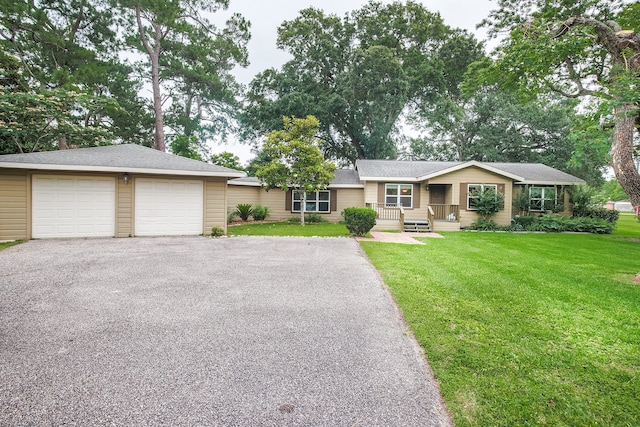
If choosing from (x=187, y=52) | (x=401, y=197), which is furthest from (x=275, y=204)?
(x=187, y=52)

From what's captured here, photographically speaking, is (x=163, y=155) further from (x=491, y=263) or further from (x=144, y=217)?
(x=491, y=263)

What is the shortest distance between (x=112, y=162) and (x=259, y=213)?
27.0 ft

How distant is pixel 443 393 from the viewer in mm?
2168

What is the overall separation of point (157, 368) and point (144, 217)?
902cm

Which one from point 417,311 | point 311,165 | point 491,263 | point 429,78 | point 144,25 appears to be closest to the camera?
point 417,311

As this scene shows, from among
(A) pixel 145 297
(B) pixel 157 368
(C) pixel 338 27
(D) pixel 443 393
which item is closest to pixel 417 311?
(D) pixel 443 393

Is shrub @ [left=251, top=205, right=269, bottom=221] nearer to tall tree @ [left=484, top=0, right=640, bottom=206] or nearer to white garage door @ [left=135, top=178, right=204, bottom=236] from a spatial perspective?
white garage door @ [left=135, top=178, right=204, bottom=236]

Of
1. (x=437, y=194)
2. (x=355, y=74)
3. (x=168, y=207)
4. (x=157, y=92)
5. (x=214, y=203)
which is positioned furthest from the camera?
(x=355, y=74)

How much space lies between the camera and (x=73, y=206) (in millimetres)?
9281

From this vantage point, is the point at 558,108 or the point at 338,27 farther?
the point at 338,27

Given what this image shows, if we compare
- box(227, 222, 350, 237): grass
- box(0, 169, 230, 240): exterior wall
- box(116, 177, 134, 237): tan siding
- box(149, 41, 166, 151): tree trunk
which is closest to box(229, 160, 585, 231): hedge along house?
box(227, 222, 350, 237): grass

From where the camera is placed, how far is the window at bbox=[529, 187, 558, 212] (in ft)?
51.5

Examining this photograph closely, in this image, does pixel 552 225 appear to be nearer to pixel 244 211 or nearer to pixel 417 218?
pixel 417 218

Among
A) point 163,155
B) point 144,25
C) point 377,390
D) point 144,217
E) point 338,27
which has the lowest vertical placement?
point 377,390
